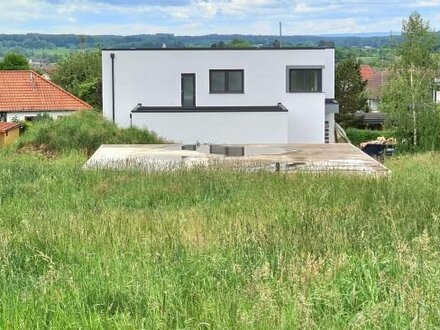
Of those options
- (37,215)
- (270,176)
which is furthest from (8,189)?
Result: (270,176)

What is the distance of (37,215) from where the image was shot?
7.73 m

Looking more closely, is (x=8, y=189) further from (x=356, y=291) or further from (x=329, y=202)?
(x=356, y=291)

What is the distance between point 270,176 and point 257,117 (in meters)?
15.0

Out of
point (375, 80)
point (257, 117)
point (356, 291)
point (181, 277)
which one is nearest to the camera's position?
point (356, 291)

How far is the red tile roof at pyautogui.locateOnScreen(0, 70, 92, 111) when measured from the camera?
4469cm

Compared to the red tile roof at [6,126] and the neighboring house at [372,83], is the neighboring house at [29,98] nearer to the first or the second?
the red tile roof at [6,126]

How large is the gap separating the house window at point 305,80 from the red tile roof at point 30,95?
65.6 feet

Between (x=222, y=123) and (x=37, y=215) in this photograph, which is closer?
(x=37, y=215)

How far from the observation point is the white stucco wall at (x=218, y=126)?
26.7 metres

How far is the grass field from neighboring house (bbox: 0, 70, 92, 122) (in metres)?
37.0

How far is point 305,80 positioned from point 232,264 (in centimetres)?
2466

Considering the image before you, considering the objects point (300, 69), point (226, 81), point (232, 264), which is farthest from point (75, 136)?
point (232, 264)

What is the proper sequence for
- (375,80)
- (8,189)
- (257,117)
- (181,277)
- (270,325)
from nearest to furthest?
(270,325) → (181,277) → (8,189) → (257,117) → (375,80)

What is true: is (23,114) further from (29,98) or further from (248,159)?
(248,159)
